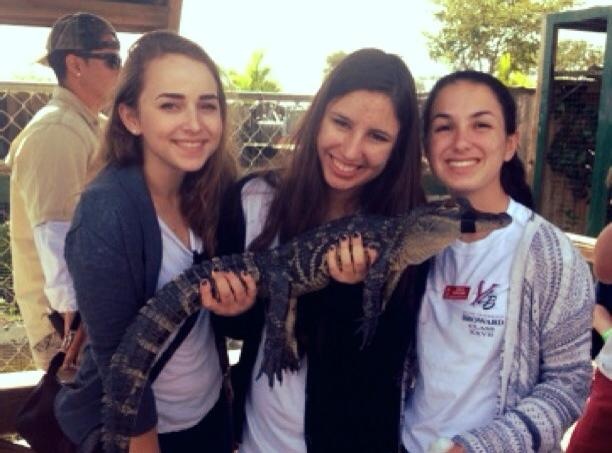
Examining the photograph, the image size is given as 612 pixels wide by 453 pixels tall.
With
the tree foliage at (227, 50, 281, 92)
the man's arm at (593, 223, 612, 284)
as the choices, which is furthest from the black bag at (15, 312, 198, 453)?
the tree foliage at (227, 50, 281, 92)

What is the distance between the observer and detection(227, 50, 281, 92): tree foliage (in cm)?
2025

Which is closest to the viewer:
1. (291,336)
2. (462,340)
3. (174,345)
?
(462,340)

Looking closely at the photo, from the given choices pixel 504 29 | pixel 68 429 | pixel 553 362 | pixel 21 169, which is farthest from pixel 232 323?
pixel 504 29

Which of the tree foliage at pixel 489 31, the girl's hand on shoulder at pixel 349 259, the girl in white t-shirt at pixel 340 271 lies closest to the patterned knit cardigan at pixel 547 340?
the girl in white t-shirt at pixel 340 271

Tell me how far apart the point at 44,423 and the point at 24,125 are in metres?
3.16

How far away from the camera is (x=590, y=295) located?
1947 millimetres

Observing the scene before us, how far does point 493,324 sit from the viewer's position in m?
1.96

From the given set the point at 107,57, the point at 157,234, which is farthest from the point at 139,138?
the point at 107,57

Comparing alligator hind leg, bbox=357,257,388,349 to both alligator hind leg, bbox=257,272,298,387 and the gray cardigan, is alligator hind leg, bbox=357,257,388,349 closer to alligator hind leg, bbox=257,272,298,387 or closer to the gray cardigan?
alligator hind leg, bbox=257,272,298,387

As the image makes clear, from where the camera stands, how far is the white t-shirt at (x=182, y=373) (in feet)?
6.98

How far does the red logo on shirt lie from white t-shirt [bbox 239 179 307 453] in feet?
1.65

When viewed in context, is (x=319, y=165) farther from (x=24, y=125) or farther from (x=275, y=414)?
(x=24, y=125)

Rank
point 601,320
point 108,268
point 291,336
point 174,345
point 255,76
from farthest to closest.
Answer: point 255,76
point 601,320
point 291,336
point 174,345
point 108,268

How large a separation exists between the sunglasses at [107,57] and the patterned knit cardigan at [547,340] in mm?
2484
